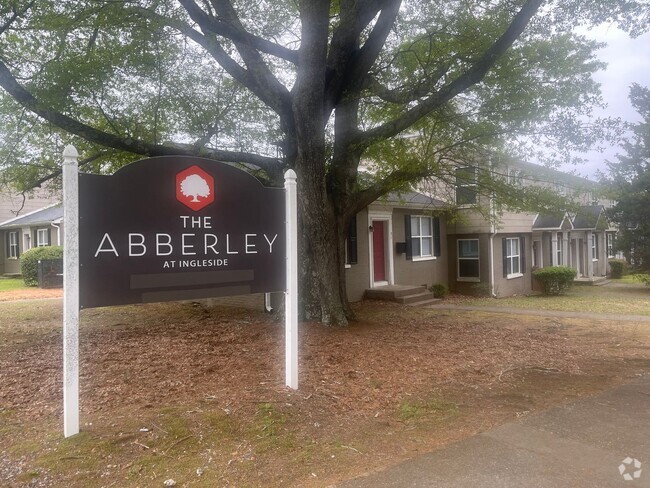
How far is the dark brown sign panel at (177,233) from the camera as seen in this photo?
14.3 feet

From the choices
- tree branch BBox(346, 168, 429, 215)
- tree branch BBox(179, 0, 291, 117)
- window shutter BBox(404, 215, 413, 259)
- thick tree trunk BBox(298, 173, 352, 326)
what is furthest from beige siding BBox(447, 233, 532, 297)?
tree branch BBox(179, 0, 291, 117)

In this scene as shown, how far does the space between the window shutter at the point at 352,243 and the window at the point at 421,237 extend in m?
3.38

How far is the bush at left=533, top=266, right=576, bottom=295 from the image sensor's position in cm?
1984

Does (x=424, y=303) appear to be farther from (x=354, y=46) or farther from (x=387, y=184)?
(x=354, y=46)

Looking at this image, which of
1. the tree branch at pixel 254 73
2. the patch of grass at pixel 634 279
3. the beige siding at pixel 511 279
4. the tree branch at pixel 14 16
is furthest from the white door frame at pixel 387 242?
the patch of grass at pixel 634 279

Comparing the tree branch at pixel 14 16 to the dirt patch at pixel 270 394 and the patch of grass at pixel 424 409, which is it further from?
the patch of grass at pixel 424 409

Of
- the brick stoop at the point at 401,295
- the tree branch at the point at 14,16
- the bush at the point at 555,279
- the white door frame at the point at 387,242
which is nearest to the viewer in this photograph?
the tree branch at the point at 14,16

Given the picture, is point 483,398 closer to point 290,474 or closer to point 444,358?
point 444,358

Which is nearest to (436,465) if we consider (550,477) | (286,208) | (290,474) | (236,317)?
(550,477)

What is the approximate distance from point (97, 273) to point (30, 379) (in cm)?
252

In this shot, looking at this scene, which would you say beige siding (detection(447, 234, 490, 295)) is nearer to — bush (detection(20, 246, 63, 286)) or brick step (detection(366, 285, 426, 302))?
brick step (detection(366, 285, 426, 302))

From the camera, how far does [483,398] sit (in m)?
5.47

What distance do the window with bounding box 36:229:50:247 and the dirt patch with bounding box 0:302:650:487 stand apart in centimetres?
1591

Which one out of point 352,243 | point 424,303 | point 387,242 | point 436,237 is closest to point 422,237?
point 436,237
